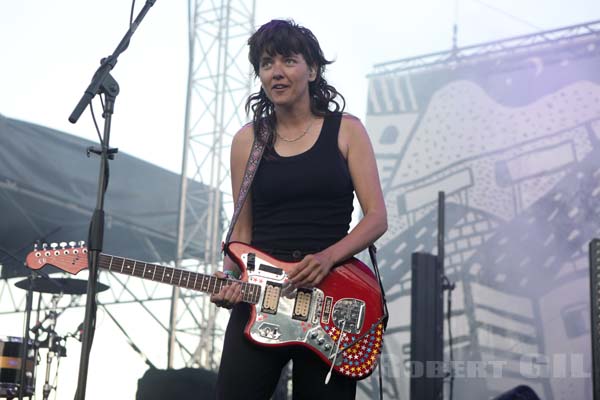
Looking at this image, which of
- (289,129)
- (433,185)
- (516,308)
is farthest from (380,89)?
(289,129)

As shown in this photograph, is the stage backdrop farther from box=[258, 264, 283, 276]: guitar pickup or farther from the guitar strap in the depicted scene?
box=[258, 264, 283, 276]: guitar pickup

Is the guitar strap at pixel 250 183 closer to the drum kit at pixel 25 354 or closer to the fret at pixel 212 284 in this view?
the fret at pixel 212 284

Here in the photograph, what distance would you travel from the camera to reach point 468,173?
910 centimetres

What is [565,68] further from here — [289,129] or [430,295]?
[289,129]

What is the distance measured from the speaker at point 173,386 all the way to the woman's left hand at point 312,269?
3.99 m

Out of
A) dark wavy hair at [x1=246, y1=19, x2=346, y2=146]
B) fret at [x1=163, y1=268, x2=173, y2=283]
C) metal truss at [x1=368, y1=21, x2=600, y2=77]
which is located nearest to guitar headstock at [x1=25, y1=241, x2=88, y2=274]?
fret at [x1=163, y1=268, x2=173, y2=283]

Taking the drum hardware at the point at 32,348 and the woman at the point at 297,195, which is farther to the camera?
the drum hardware at the point at 32,348

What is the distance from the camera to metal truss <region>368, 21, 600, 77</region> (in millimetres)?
8734

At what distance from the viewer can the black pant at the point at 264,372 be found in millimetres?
2262

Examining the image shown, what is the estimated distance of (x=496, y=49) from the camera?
9117mm

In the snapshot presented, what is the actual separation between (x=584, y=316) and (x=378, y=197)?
255 inches

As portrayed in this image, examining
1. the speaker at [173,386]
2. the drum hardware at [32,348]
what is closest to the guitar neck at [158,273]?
the drum hardware at [32,348]

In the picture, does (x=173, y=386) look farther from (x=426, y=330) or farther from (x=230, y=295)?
(x=230, y=295)

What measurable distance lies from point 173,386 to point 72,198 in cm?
274
